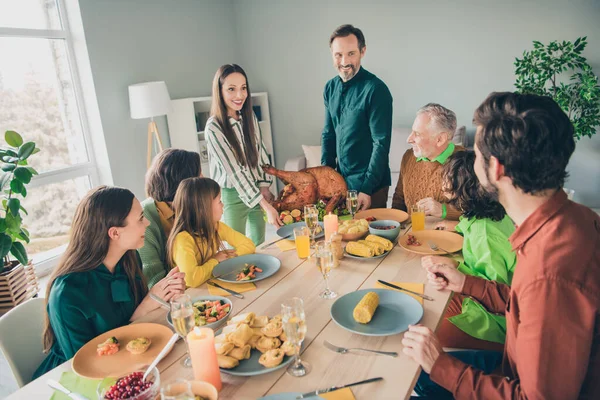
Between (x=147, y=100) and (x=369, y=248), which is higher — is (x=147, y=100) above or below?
above

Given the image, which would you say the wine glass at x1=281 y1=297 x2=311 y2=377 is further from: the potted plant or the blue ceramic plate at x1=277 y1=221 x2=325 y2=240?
the potted plant

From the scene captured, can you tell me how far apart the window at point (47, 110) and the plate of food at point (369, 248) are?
10.1ft

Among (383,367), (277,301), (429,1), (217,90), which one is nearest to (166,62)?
(217,90)

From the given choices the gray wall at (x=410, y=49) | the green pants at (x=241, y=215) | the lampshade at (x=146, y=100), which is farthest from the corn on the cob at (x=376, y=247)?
the gray wall at (x=410, y=49)

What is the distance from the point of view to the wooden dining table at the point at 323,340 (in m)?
1.03

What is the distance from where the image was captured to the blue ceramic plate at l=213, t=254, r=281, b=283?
5.40 ft

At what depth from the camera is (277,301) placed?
145cm

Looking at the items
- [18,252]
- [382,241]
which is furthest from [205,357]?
[18,252]

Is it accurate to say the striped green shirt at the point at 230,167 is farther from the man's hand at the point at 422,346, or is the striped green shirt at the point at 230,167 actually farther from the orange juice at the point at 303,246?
the man's hand at the point at 422,346

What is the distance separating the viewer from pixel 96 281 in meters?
1.45

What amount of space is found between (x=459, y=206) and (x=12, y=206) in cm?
241

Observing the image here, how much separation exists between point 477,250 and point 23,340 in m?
1.58

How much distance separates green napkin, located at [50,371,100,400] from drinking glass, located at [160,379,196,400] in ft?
1.10

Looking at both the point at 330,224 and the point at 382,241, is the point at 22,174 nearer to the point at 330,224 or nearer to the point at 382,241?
the point at 330,224
